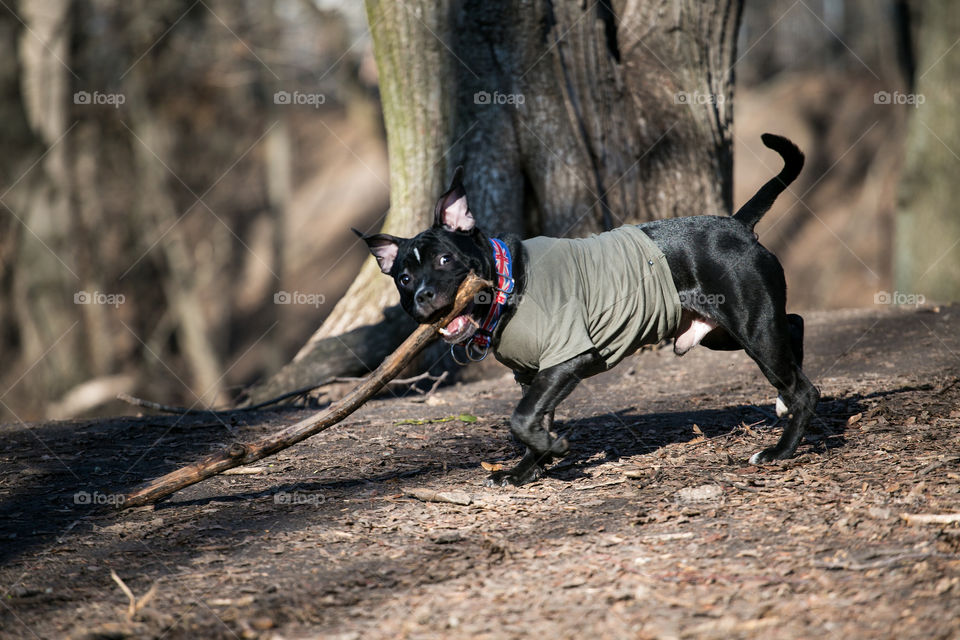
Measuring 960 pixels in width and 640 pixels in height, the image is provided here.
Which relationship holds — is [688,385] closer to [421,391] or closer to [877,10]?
[421,391]

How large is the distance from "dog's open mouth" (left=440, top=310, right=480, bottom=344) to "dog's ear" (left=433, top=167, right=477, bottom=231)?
49 centimetres

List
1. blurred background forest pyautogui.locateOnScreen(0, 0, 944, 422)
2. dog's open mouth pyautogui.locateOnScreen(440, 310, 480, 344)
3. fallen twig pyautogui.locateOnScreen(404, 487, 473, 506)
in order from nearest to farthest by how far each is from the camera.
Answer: fallen twig pyautogui.locateOnScreen(404, 487, 473, 506)
dog's open mouth pyautogui.locateOnScreen(440, 310, 480, 344)
blurred background forest pyautogui.locateOnScreen(0, 0, 944, 422)

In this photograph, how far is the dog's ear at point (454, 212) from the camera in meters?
4.56

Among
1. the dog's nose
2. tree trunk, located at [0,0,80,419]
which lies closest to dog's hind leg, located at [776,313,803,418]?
the dog's nose

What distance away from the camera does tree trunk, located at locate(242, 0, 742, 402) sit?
24.3 feet

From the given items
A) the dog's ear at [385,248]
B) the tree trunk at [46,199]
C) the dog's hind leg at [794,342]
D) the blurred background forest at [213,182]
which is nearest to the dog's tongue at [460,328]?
the dog's ear at [385,248]

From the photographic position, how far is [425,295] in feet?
14.4

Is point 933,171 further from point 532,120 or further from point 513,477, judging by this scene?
point 513,477

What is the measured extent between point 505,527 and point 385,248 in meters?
1.81

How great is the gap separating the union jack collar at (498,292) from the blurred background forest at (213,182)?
8.15 meters

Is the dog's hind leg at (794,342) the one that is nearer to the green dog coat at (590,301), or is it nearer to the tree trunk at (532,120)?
the green dog coat at (590,301)

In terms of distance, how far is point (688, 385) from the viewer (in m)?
6.74

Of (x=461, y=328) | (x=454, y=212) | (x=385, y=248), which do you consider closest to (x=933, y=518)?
(x=461, y=328)

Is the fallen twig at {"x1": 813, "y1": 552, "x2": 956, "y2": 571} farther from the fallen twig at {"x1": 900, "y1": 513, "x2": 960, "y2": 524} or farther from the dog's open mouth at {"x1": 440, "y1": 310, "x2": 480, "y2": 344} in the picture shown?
the dog's open mouth at {"x1": 440, "y1": 310, "x2": 480, "y2": 344}
